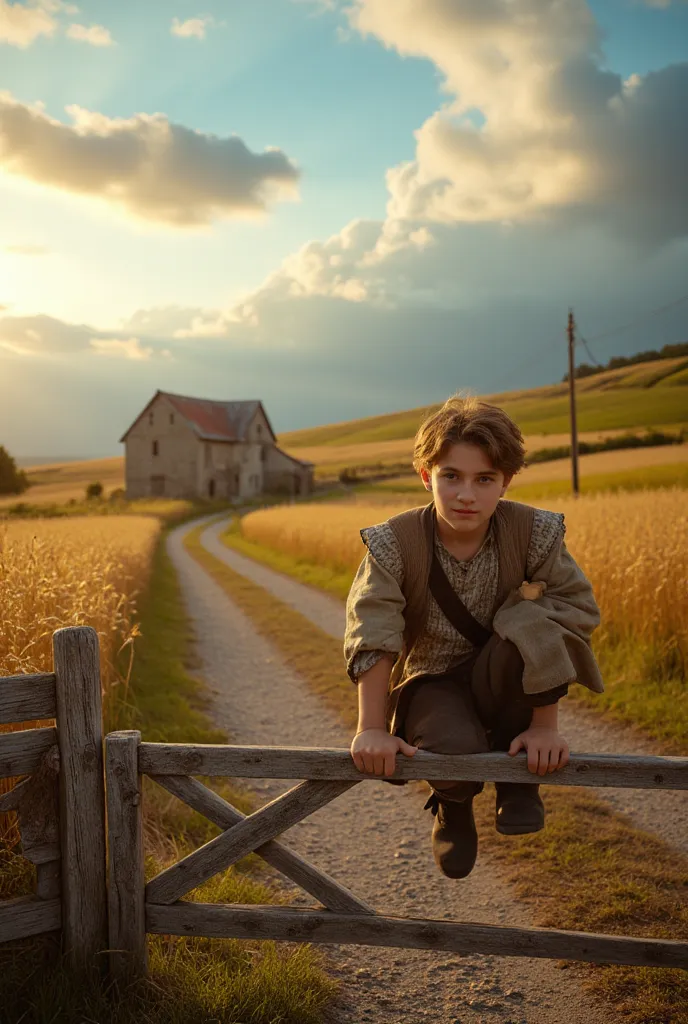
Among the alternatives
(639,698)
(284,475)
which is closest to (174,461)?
(284,475)

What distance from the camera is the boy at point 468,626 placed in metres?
2.54

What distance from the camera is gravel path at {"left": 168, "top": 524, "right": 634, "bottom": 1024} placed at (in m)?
3.04

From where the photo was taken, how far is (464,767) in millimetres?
2521

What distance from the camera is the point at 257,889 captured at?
3.84 m

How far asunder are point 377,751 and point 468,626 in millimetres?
627

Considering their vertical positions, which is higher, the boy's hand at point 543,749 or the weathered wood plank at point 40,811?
the boy's hand at point 543,749

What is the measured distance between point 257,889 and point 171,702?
12.3 ft

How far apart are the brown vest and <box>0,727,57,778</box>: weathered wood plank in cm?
146

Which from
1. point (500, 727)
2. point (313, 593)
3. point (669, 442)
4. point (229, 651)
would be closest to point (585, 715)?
point (500, 727)

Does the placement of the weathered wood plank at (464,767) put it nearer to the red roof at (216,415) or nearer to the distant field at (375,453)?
the distant field at (375,453)

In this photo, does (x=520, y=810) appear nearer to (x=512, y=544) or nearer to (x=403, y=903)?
(x=512, y=544)

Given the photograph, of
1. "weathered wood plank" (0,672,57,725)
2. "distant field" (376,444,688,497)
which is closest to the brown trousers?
"weathered wood plank" (0,672,57,725)

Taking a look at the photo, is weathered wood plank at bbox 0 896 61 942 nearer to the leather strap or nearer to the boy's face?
the leather strap

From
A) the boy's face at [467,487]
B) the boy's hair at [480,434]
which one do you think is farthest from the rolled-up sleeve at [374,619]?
the boy's hair at [480,434]
